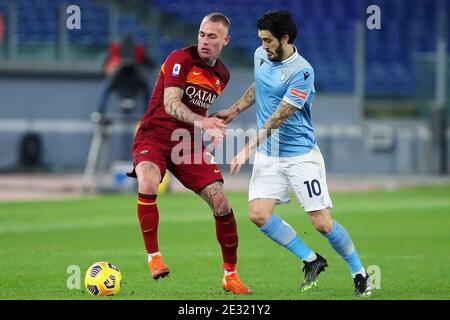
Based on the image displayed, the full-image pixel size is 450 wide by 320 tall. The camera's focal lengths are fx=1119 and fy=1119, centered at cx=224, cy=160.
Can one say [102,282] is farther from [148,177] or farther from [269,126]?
[269,126]

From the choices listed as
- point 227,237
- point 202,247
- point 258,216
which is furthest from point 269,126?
point 202,247

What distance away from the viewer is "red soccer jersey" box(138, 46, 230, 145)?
30.5 feet

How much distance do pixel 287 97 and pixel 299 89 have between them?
117 millimetres

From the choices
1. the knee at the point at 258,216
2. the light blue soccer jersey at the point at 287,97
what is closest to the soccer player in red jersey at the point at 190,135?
the knee at the point at 258,216

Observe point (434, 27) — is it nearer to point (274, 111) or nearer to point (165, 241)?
point (165, 241)

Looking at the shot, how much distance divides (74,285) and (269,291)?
1.70 meters

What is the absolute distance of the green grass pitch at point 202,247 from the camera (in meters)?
9.56

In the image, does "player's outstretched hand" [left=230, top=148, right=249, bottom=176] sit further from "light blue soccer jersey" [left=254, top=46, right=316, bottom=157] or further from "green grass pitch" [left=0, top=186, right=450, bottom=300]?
"green grass pitch" [left=0, top=186, right=450, bottom=300]

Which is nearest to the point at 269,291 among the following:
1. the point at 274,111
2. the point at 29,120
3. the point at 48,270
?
the point at 274,111

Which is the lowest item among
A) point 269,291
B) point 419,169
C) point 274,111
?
point 419,169

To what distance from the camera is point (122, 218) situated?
17.1 meters

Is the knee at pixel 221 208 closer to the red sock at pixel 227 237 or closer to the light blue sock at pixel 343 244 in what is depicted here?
the red sock at pixel 227 237

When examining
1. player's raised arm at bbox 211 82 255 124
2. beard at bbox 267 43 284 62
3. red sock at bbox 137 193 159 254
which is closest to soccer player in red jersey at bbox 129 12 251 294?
red sock at bbox 137 193 159 254

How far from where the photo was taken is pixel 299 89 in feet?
29.6
